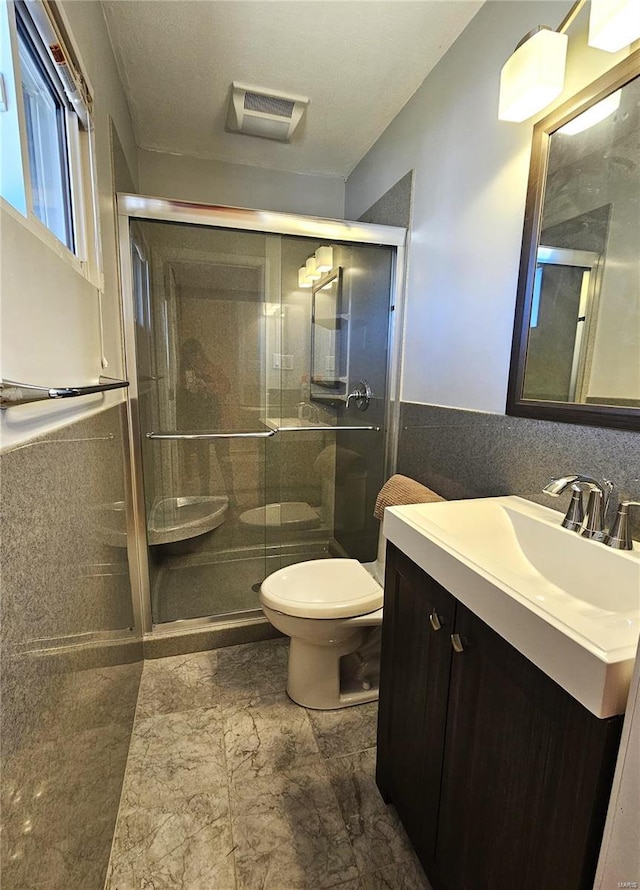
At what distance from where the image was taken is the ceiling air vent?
1.71 meters

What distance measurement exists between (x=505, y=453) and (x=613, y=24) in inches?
39.1

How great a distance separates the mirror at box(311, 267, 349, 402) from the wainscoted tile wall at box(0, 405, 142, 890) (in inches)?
51.7

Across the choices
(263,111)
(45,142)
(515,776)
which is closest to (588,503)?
(515,776)

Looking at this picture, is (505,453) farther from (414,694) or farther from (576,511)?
(414,694)

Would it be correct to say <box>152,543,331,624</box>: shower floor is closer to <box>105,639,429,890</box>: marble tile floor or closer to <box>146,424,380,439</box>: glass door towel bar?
<box>105,639,429,890</box>: marble tile floor

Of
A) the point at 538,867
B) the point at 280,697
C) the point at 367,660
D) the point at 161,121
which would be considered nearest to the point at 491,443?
the point at 538,867

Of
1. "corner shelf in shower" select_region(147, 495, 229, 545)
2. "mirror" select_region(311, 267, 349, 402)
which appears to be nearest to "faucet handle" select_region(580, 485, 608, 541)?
"mirror" select_region(311, 267, 349, 402)

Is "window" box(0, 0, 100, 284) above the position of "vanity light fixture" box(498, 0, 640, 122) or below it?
below

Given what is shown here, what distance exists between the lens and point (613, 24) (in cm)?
84

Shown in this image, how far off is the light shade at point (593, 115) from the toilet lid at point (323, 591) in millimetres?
1517

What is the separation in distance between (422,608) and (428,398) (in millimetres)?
983

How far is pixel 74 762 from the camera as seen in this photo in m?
0.79

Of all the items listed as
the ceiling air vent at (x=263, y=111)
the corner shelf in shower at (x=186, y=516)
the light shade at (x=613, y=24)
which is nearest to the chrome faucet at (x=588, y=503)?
the light shade at (x=613, y=24)

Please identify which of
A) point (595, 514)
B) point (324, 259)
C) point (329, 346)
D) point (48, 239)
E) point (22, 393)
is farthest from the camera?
point (329, 346)
